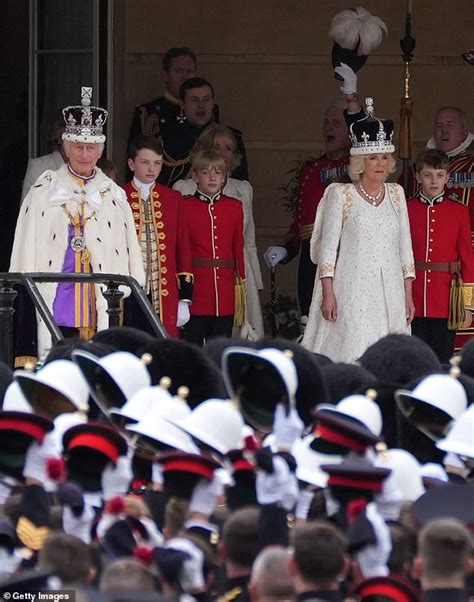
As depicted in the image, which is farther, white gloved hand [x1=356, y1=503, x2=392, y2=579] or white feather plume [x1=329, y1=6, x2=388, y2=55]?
white feather plume [x1=329, y1=6, x2=388, y2=55]

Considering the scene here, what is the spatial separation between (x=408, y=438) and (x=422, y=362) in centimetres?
40

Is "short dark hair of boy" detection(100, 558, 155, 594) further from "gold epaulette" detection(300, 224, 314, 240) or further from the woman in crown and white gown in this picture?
"gold epaulette" detection(300, 224, 314, 240)

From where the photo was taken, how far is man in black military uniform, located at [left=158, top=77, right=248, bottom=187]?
30.5 ft

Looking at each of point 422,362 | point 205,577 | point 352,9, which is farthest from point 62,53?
point 205,577

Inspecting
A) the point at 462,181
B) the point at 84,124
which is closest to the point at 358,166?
the point at 462,181

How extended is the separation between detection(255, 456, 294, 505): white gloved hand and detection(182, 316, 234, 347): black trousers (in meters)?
4.87

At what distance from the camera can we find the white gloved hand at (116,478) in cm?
396

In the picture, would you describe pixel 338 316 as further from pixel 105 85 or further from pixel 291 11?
pixel 291 11

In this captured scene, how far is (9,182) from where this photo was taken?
9766mm

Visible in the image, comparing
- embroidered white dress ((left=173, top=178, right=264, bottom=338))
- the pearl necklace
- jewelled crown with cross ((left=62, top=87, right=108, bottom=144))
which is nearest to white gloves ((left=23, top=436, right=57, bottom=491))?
jewelled crown with cross ((left=62, top=87, right=108, bottom=144))

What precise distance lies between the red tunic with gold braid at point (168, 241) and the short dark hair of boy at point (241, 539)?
4451 mm

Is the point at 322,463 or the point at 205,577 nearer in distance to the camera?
the point at 205,577

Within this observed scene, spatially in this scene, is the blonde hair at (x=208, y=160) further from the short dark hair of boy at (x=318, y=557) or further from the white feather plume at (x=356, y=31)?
the short dark hair of boy at (x=318, y=557)

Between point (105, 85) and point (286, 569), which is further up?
point (105, 85)
